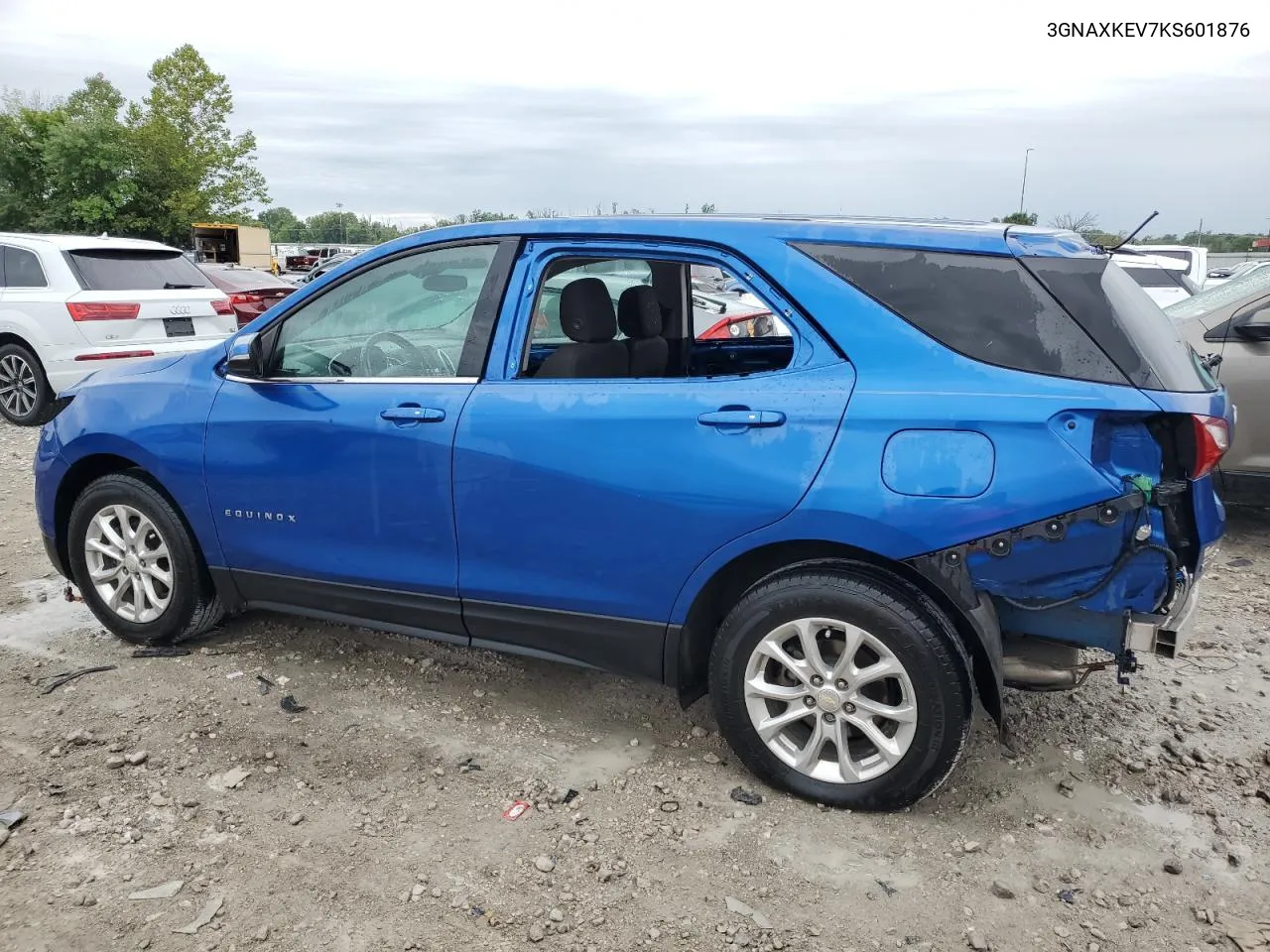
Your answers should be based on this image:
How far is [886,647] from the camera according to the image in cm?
285

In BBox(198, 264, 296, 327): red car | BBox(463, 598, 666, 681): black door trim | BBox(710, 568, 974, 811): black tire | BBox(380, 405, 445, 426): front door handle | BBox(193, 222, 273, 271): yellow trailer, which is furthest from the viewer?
BBox(193, 222, 273, 271): yellow trailer

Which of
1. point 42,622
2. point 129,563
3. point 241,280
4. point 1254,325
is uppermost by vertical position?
point 241,280

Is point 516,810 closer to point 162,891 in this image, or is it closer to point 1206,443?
point 162,891

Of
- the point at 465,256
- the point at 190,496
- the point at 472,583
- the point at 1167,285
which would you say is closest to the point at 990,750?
the point at 472,583

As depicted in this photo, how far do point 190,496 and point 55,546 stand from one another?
0.92 m

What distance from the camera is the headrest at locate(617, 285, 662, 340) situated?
3.82m

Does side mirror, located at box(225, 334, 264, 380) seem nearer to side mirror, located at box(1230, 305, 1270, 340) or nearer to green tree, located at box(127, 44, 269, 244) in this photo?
side mirror, located at box(1230, 305, 1270, 340)

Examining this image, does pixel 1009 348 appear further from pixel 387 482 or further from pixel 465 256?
pixel 387 482

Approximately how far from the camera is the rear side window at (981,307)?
2.73 meters

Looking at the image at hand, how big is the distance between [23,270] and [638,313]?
791 centimetres

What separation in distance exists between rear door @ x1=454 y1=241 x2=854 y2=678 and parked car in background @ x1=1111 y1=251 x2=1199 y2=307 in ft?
37.6

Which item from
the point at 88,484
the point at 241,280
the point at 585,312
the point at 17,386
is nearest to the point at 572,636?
the point at 585,312

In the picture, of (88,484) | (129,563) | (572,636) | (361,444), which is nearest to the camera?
(572,636)

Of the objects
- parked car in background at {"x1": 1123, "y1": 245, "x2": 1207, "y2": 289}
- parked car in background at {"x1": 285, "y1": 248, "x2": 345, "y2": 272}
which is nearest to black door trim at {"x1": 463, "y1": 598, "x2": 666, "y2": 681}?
parked car in background at {"x1": 1123, "y1": 245, "x2": 1207, "y2": 289}
